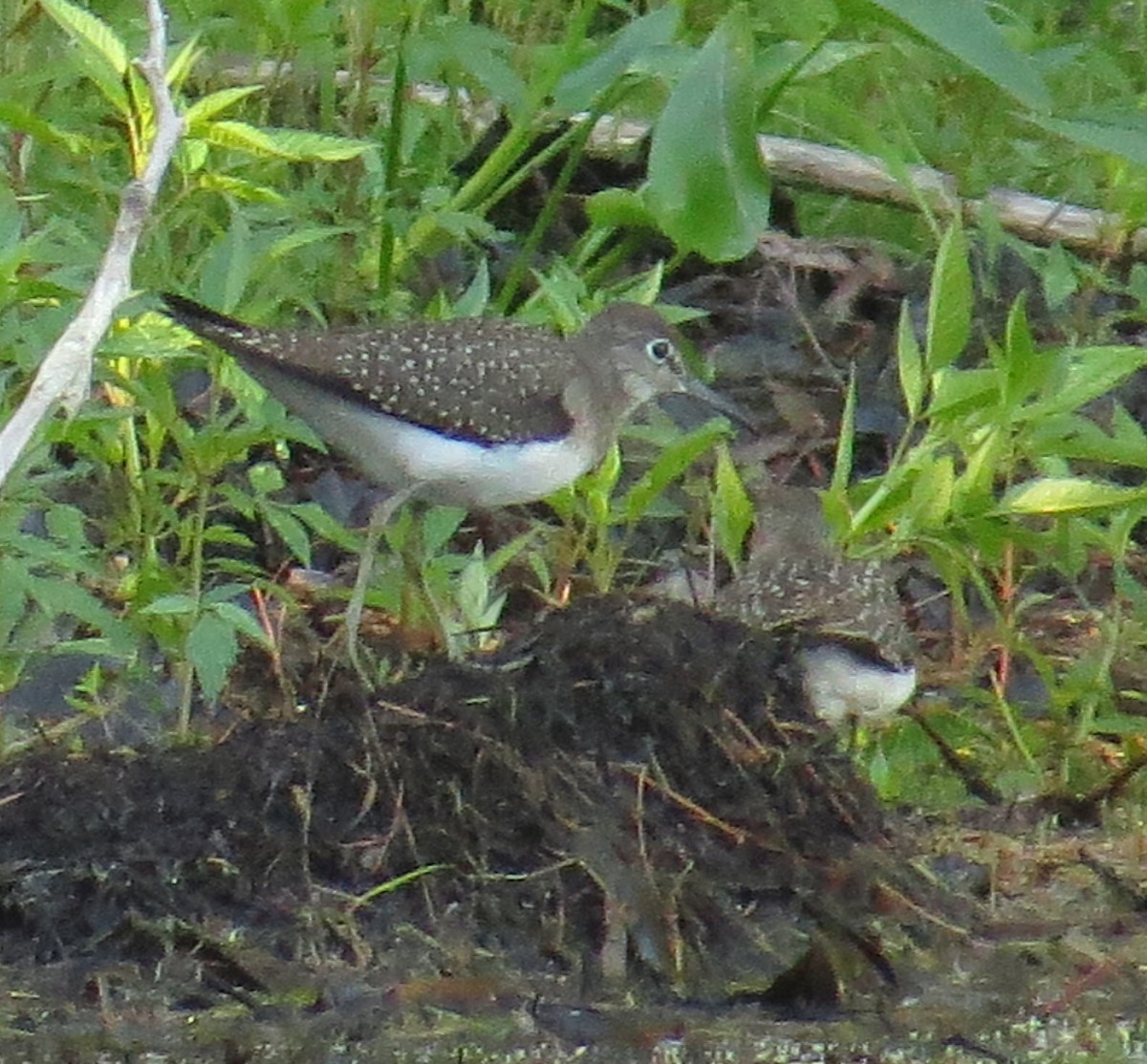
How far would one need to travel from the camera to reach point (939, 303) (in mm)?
5746

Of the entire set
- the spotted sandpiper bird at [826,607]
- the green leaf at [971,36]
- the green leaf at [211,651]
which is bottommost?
the spotted sandpiper bird at [826,607]

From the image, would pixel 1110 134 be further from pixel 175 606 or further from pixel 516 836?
pixel 175 606

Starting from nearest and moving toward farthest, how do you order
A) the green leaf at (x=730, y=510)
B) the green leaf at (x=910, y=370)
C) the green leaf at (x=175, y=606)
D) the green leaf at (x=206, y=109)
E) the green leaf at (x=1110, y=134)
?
the green leaf at (x=206, y=109) → the green leaf at (x=1110, y=134) → the green leaf at (x=175, y=606) → the green leaf at (x=910, y=370) → the green leaf at (x=730, y=510)

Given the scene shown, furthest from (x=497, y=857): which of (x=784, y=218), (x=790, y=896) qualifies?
(x=784, y=218)

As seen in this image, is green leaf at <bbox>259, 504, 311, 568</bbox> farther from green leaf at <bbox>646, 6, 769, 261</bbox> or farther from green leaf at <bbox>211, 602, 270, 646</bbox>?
green leaf at <bbox>646, 6, 769, 261</bbox>

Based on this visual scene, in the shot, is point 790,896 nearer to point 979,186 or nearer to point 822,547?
point 822,547

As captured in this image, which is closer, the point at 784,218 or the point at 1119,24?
the point at 784,218

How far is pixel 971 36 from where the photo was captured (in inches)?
191

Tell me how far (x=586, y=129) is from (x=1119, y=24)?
3044 millimetres

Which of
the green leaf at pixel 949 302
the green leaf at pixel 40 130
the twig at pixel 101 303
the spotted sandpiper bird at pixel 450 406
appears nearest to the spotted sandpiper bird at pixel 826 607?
the spotted sandpiper bird at pixel 450 406

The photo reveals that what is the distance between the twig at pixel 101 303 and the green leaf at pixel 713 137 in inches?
54.3

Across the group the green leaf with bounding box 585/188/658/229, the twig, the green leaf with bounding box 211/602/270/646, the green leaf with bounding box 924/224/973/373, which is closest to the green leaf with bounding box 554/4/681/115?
the green leaf with bounding box 924/224/973/373

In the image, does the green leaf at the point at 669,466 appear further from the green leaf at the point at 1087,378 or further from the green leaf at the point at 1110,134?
the green leaf at the point at 1110,134

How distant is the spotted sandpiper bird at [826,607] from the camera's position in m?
6.04
